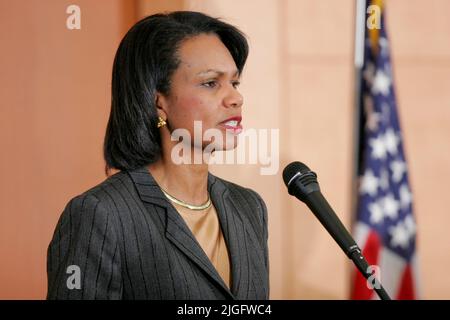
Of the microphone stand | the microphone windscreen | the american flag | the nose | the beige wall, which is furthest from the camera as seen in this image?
the american flag

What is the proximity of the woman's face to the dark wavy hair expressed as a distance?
0.02 meters

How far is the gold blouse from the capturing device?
4.76 feet

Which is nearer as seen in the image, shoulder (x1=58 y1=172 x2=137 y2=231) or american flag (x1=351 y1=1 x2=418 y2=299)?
shoulder (x1=58 y1=172 x2=137 y2=231)

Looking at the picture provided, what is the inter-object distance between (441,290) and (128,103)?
201 cm

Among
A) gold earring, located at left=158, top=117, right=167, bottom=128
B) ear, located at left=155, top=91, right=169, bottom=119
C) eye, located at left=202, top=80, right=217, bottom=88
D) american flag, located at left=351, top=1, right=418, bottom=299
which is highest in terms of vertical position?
eye, located at left=202, top=80, right=217, bottom=88

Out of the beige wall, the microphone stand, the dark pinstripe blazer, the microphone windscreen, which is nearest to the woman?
the dark pinstripe blazer

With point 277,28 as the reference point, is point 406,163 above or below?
below

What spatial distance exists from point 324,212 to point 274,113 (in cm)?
164

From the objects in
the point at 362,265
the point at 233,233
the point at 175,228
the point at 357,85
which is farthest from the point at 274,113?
the point at 362,265

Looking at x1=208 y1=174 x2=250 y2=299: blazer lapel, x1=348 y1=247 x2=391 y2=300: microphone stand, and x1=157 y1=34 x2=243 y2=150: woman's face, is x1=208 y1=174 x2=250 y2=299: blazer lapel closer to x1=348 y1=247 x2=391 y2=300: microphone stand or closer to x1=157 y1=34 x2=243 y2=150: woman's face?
x1=157 y1=34 x2=243 y2=150: woman's face

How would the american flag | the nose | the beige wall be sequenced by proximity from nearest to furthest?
the nose → the beige wall → the american flag

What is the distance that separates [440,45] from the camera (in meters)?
2.91
